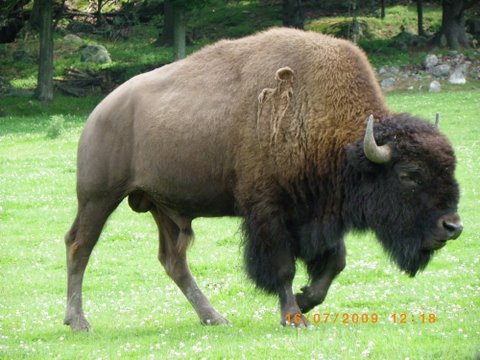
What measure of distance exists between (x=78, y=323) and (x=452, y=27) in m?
31.4

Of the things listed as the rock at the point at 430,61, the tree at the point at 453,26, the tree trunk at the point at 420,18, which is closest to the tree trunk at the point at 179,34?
the rock at the point at 430,61

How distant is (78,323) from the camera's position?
948 cm

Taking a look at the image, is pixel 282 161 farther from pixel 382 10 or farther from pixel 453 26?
pixel 382 10

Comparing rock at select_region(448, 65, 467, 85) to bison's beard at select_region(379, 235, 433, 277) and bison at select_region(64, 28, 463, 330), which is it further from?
bison's beard at select_region(379, 235, 433, 277)

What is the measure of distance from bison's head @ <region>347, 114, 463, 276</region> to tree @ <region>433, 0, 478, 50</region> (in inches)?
1197

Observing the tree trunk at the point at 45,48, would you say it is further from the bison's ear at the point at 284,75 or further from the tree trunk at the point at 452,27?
the bison's ear at the point at 284,75

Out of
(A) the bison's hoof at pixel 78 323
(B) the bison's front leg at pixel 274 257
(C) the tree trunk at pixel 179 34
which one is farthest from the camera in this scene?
(C) the tree trunk at pixel 179 34

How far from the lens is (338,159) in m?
8.57

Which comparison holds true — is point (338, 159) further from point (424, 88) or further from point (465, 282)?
point (424, 88)

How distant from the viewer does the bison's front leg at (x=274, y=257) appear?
8578 mm

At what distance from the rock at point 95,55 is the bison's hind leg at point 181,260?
29915 millimetres

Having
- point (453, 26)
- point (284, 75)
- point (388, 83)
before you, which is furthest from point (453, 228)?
point (453, 26)

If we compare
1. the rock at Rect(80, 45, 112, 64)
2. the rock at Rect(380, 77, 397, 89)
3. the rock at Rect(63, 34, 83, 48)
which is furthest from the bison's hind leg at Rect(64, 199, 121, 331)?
the rock at Rect(63, 34, 83, 48)

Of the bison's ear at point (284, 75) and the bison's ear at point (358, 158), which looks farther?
the bison's ear at point (284, 75)
